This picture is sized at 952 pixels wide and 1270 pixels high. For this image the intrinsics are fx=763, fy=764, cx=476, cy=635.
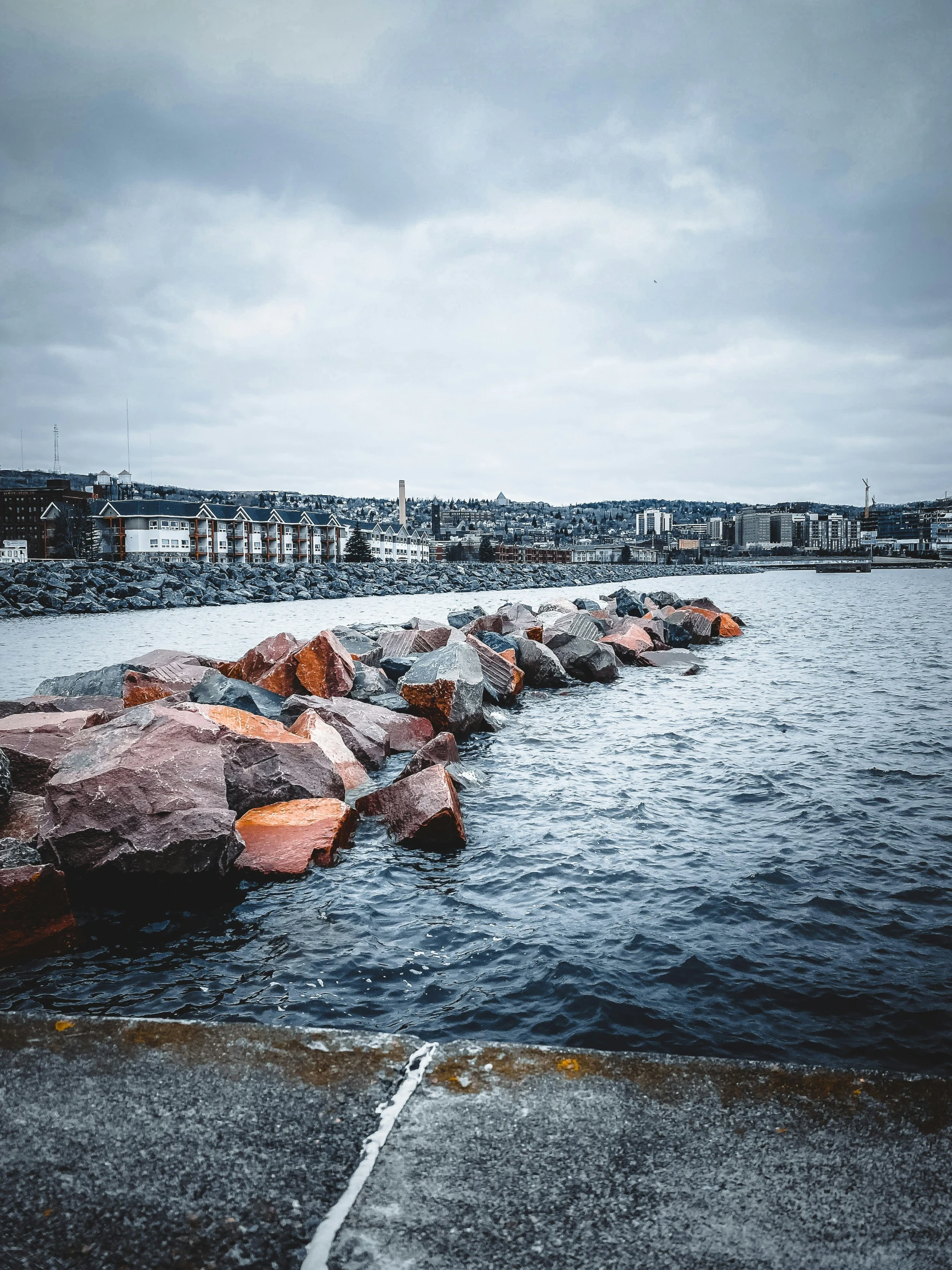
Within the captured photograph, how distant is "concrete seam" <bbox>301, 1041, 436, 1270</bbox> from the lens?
6.04 ft

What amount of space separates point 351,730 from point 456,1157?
6790 millimetres

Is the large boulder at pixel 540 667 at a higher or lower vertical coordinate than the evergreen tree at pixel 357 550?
lower

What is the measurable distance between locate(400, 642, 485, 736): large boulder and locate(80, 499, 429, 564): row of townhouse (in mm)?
72009

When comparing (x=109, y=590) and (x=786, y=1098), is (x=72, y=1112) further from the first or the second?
(x=109, y=590)

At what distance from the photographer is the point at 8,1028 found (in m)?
2.81

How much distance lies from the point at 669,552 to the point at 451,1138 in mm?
201328

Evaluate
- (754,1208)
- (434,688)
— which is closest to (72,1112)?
(754,1208)

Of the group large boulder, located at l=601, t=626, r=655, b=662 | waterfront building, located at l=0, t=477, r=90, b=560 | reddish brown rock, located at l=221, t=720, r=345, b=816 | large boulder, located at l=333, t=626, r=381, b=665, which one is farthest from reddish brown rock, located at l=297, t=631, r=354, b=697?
waterfront building, located at l=0, t=477, r=90, b=560

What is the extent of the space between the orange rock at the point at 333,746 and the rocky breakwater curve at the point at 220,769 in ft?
0.08

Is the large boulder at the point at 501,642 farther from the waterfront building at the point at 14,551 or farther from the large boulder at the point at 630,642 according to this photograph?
the waterfront building at the point at 14,551

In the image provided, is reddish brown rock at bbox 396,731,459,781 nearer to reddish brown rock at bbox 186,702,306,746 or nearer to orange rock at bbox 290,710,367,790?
orange rock at bbox 290,710,367,790

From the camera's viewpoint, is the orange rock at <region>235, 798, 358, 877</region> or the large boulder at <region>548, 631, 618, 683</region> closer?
the orange rock at <region>235, 798, 358, 877</region>

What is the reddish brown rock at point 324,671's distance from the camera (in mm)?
10891

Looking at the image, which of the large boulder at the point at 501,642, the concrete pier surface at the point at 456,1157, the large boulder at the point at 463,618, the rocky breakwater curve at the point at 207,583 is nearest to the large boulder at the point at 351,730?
the large boulder at the point at 501,642
